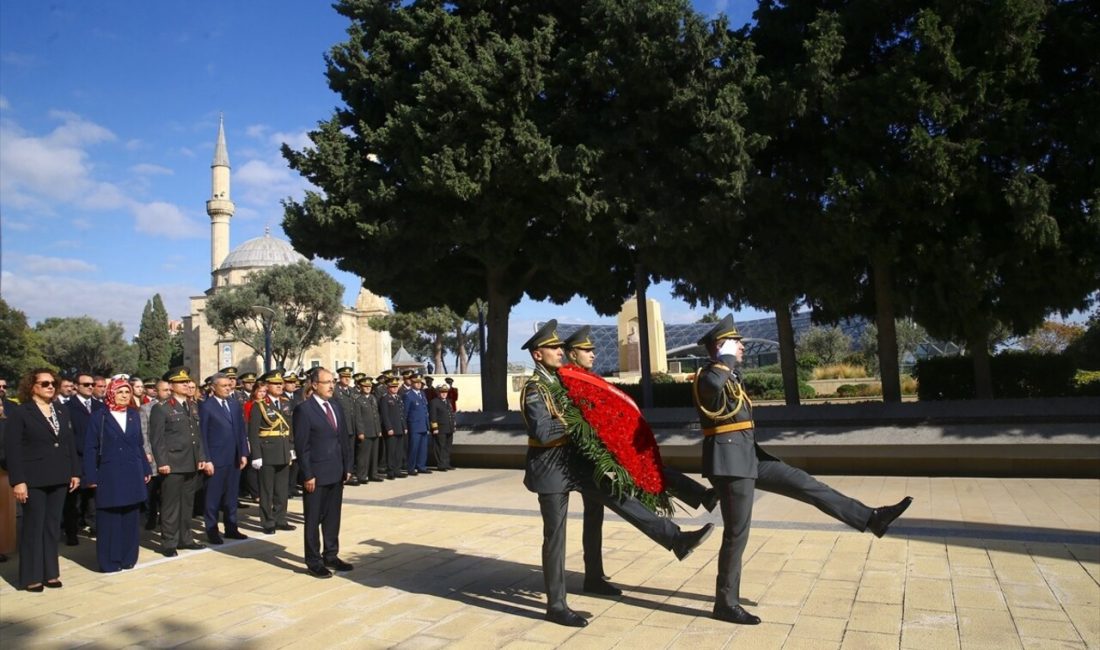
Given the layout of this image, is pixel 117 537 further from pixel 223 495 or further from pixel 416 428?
pixel 416 428

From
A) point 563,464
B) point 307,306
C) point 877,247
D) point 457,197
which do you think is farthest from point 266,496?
point 307,306

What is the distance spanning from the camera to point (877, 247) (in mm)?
11711

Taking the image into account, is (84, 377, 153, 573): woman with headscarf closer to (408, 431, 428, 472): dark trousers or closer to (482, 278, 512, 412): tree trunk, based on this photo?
(408, 431, 428, 472): dark trousers

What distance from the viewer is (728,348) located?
16.4 ft

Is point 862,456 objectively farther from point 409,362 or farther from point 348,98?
point 409,362

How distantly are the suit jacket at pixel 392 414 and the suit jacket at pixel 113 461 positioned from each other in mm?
6149

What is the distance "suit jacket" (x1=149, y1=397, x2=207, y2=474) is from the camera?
25.5ft

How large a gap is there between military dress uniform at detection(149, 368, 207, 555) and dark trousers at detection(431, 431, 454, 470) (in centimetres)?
687

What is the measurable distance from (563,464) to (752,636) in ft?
5.22

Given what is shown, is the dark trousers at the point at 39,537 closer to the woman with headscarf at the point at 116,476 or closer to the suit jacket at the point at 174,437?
the woman with headscarf at the point at 116,476

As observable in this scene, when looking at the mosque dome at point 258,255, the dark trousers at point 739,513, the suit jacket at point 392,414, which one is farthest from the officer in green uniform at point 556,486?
the mosque dome at point 258,255

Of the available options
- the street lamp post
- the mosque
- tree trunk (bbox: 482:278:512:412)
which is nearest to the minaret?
the mosque

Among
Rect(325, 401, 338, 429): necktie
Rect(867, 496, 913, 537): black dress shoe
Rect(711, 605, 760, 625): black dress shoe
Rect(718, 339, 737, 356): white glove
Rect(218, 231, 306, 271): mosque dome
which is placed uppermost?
Rect(218, 231, 306, 271): mosque dome

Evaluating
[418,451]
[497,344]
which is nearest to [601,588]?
[418,451]
